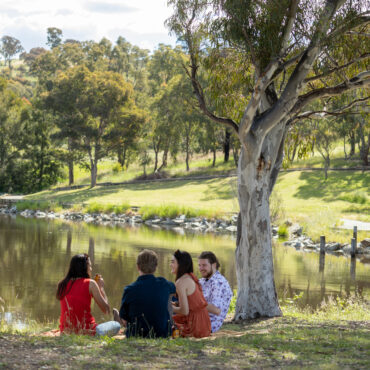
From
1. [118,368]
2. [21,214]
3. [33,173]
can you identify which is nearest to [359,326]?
[118,368]

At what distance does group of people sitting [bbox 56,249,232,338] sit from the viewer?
565 cm

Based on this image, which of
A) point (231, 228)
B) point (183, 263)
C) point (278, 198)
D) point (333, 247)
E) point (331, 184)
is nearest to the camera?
point (183, 263)

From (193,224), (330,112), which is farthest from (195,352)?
(193,224)

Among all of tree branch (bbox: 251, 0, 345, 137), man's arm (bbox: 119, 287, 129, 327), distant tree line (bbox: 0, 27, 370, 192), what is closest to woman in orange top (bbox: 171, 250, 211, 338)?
man's arm (bbox: 119, 287, 129, 327)

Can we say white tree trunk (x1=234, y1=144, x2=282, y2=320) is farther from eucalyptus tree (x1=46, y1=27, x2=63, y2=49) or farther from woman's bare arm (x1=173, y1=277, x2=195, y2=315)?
eucalyptus tree (x1=46, y1=27, x2=63, y2=49)

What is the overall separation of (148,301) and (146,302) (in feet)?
0.07

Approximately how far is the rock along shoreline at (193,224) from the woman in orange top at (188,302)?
561 inches

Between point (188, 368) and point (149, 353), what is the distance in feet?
1.72

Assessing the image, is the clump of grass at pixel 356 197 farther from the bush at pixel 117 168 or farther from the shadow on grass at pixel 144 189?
the bush at pixel 117 168

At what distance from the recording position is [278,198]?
86.1ft

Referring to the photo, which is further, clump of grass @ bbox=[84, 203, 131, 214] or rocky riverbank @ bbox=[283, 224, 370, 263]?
clump of grass @ bbox=[84, 203, 131, 214]

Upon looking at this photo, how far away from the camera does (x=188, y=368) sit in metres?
4.41

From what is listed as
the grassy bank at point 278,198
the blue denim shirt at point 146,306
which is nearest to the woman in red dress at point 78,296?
the blue denim shirt at point 146,306

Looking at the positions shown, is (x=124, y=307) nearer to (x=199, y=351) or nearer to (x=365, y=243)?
(x=199, y=351)
